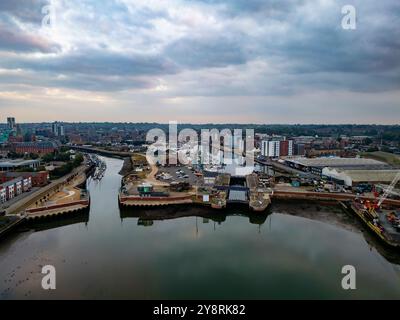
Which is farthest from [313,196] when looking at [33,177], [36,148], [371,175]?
[36,148]

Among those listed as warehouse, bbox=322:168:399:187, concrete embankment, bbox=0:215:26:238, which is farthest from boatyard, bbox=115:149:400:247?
concrete embankment, bbox=0:215:26:238

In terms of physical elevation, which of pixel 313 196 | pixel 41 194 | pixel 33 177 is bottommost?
pixel 313 196

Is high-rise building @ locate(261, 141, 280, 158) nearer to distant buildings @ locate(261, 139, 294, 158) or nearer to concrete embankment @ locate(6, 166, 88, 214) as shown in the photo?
distant buildings @ locate(261, 139, 294, 158)

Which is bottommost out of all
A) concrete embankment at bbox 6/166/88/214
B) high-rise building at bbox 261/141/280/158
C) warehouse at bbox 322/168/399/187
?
concrete embankment at bbox 6/166/88/214

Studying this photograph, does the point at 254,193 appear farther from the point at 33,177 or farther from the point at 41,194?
the point at 33,177

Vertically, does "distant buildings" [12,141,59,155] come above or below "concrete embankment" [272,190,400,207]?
above

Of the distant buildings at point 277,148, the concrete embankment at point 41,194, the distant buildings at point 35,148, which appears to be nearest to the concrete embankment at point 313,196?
the concrete embankment at point 41,194

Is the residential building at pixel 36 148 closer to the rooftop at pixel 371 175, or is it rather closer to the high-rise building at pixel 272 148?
the high-rise building at pixel 272 148

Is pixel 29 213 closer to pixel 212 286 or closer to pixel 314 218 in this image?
pixel 212 286
